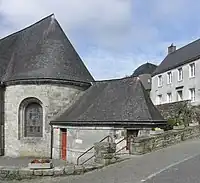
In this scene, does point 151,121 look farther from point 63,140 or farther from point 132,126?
point 63,140

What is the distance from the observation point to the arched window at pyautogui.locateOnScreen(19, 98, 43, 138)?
2361 centimetres

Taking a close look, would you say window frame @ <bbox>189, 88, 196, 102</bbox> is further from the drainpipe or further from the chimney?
the drainpipe

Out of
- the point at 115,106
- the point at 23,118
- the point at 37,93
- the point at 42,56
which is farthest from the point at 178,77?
the point at 23,118

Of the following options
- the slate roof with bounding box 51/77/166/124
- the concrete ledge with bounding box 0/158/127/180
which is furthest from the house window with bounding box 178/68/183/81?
the concrete ledge with bounding box 0/158/127/180

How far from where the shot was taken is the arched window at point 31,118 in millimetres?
23609

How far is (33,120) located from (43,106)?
144 centimetres

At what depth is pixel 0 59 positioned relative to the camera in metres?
26.5

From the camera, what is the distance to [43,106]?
23297 mm

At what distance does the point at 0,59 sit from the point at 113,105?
11.8 meters

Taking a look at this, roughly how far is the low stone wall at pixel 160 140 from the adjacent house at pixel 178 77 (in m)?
15.5

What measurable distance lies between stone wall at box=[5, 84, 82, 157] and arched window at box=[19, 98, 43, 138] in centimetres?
24

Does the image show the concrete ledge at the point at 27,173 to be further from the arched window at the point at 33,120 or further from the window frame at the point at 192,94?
the window frame at the point at 192,94

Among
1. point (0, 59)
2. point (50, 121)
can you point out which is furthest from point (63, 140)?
point (0, 59)

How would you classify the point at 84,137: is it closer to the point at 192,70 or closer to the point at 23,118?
the point at 23,118
